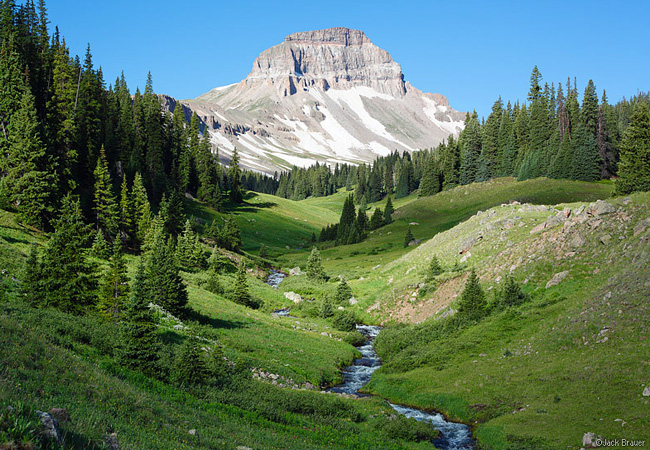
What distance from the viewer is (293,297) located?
220 ft

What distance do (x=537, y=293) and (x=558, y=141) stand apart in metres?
105

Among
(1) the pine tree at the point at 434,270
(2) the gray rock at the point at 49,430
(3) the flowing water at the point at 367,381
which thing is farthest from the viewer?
(1) the pine tree at the point at 434,270

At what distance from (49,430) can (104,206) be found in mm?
62219

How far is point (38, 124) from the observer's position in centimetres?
5666

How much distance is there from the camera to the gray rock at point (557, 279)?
37500 millimetres

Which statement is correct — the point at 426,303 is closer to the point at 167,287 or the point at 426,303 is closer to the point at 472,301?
the point at 472,301

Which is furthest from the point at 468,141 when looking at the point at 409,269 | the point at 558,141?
the point at 409,269

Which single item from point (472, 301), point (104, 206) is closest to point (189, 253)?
point (104, 206)

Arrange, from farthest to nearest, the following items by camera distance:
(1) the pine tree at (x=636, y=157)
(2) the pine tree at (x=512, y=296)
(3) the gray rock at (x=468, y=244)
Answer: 1. (1) the pine tree at (x=636, y=157)
2. (3) the gray rock at (x=468, y=244)
3. (2) the pine tree at (x=512, y=296)

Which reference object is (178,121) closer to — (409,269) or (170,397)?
(409,269)

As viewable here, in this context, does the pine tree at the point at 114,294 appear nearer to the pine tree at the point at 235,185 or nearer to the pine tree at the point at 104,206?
the pine tree at the point at 104,206

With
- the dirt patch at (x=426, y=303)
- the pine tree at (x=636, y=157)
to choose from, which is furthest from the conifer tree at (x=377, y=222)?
the dirt patch at (x=426, y=303)

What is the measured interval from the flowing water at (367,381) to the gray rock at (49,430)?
2037 cm

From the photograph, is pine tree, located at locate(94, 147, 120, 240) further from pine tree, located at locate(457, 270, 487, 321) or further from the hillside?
pine tree, located at locate(457, 270, 487, 321)
